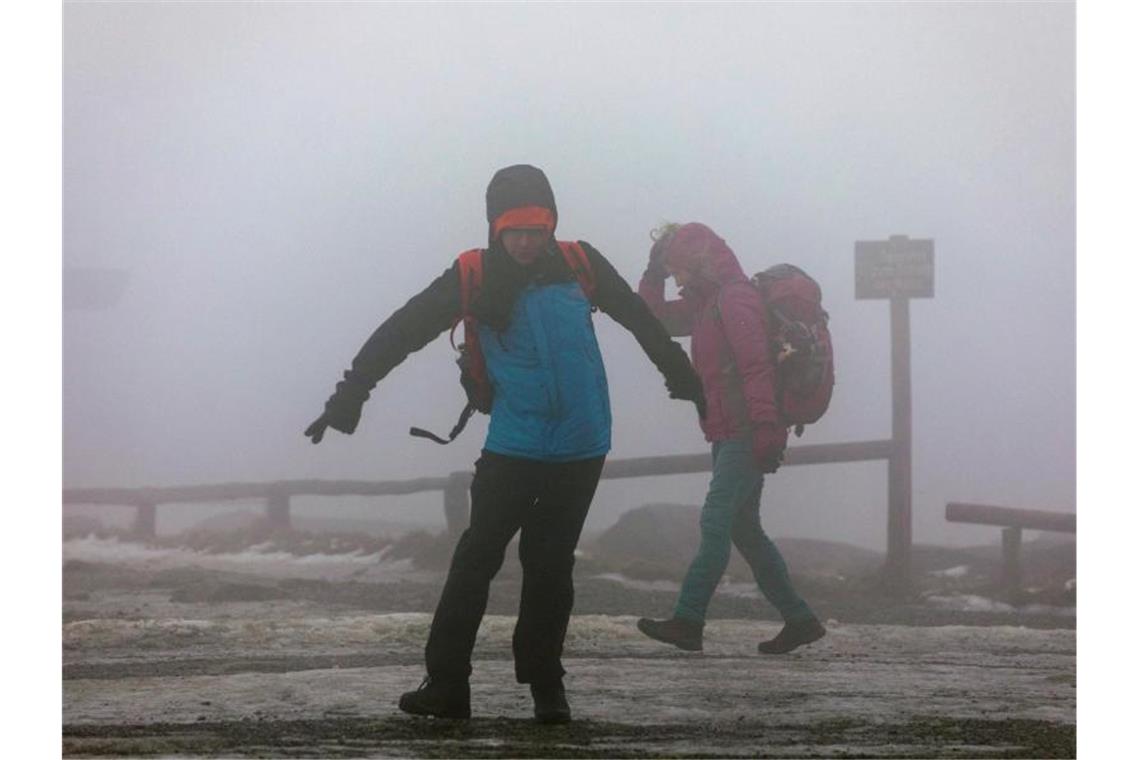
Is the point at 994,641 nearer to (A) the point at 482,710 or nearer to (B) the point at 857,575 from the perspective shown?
(B) the point at 857,575

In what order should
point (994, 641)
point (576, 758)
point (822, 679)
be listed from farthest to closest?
1. point (994, 641)
2. point (822, 679)
3. point (576, 758)

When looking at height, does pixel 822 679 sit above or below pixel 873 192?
below

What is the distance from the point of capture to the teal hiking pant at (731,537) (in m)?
6.29

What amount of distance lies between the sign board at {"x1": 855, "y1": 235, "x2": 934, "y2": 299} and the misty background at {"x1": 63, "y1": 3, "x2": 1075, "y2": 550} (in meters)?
0.04

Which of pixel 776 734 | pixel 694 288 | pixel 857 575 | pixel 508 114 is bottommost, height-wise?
pixel 776 734

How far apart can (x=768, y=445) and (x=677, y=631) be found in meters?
0.76

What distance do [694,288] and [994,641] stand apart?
1.80 m

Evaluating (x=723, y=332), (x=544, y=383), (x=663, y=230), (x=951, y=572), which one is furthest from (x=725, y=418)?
(x=951, y=572)

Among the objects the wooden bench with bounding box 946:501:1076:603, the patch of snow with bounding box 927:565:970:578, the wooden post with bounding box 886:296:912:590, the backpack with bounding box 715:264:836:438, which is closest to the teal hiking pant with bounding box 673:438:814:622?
the backpack with bounding box 715:264:836:438

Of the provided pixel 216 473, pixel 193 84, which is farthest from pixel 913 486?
pixel 193 84

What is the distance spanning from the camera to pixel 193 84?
21.7 feet

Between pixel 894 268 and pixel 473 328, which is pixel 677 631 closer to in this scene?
pixel 473 328

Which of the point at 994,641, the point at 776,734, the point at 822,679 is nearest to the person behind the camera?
the point at 776,734

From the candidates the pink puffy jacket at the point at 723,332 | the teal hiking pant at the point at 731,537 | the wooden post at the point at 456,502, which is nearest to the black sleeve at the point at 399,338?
the wooden post at the point at 456,502
